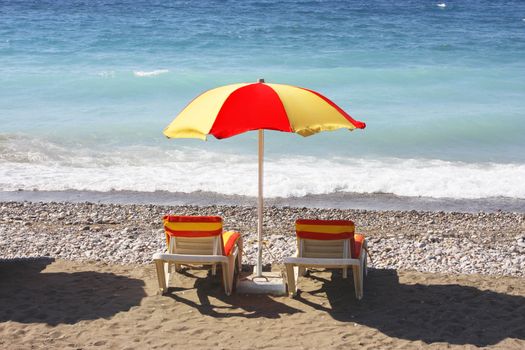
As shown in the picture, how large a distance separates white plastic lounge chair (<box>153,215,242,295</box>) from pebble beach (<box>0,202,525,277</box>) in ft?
4.28

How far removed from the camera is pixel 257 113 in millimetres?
7188

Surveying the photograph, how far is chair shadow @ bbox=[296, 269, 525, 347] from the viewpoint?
7.02m

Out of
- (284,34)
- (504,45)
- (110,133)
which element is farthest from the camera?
(284,34)

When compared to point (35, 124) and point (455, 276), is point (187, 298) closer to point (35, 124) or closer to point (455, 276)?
point (455, 276)

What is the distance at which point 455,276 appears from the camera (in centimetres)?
863

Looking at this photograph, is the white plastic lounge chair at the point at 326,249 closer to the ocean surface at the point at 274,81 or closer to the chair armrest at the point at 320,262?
the chair armrest at the point at 320,262

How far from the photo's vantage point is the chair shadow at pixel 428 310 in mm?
7023

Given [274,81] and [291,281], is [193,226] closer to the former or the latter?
[291,281]

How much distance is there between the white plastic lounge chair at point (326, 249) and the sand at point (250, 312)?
0.30 meters

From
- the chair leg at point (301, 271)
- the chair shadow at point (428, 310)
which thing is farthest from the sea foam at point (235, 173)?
the chair shadow at point (428, 310)

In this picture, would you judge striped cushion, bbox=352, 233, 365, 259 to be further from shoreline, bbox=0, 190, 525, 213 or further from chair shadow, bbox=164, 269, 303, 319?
shoreline, bbox=0, 190, 525, 213

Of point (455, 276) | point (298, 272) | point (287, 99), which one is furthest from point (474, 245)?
point (287, 99)

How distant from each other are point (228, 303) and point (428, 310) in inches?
80.9

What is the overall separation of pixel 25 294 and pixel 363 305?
3.58 m
